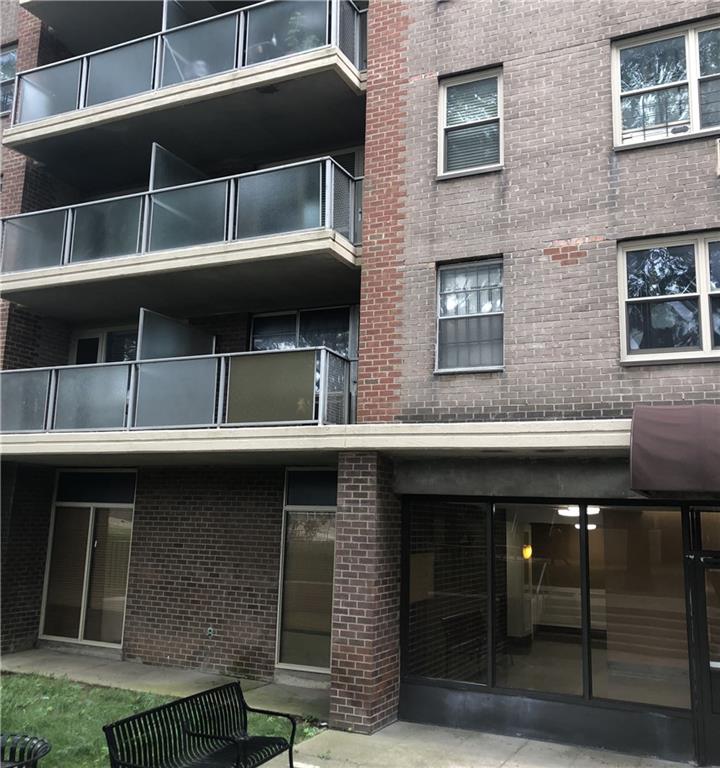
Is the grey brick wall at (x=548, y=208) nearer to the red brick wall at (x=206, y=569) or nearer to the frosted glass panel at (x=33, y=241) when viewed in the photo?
the red brick wall at (x=206, y=569)

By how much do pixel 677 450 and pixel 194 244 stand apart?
752 cm

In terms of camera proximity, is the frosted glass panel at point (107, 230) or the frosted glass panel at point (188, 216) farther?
the frosted glass panel at point (107, 230)

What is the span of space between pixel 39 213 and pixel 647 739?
12193 mm

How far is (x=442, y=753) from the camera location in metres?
7.91

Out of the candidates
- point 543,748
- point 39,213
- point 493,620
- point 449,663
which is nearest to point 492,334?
point 493,620

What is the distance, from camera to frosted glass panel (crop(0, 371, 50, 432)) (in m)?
11.8

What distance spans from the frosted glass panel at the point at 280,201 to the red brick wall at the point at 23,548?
6606mm

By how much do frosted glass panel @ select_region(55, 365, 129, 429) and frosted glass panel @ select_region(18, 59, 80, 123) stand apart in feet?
16.5

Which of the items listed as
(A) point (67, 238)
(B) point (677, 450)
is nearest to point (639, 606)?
(B) point (677, 450)

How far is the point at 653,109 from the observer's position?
8.79m

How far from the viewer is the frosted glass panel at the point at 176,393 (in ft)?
34.0

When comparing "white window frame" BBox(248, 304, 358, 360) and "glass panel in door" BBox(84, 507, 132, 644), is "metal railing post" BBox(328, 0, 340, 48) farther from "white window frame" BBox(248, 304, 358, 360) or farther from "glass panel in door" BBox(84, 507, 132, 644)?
"glass panel in door" BBox(84, 507, 132, 644)

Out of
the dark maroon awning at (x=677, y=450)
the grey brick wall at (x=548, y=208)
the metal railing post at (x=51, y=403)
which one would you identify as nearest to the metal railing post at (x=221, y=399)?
the grey brick wall at (x=548, y=208)

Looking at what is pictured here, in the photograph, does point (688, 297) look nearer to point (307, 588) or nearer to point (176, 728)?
point (307, 588)
